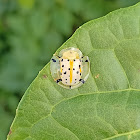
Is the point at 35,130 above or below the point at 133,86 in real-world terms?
below

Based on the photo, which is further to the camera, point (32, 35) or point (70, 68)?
point (32, 35)

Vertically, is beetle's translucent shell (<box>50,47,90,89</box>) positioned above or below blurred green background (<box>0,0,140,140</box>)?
below

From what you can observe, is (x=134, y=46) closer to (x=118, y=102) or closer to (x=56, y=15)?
(x=118, y=102)

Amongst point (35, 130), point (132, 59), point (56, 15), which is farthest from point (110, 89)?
point (56, 15)

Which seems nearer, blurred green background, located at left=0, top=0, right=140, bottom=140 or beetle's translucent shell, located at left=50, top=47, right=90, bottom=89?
beetle's translucent shell, located at left=50, top=47, right=90, bottom=89

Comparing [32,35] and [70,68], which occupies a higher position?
[32,35]

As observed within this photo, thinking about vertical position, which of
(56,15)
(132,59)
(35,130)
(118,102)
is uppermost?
(56,15)
